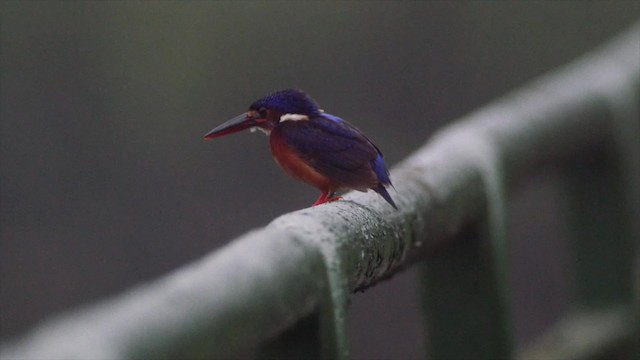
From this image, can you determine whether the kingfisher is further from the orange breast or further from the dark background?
the dark background

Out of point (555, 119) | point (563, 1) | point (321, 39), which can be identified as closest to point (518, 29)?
point (563, 1)

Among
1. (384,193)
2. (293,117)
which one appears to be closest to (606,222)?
(293,117)

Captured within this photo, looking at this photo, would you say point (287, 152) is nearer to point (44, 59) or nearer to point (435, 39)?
point (435, 39)

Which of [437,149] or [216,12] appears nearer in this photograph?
[437,149]

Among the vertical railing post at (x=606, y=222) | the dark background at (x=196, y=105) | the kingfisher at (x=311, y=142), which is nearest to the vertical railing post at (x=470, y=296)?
the kingfisher at (x=311, y=142)

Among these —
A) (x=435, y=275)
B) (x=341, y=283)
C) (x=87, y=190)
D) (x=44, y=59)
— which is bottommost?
(x=341, y=283)

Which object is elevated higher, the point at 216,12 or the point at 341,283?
the point at 216,12

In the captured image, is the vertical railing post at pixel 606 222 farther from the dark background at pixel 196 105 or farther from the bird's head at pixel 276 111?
the dark background at pixel 196 105
